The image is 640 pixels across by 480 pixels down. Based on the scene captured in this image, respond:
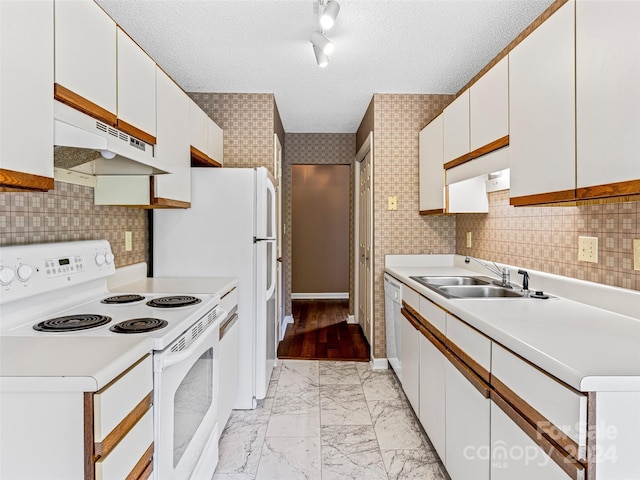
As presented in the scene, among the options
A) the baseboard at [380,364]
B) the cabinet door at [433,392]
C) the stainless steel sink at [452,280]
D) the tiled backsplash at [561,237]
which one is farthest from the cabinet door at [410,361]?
the tiled backsplash at [561,237]

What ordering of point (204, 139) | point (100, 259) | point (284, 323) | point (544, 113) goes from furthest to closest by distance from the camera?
point (284, 323)
point (204, 139)
point (100, 259)
point (544, 113)

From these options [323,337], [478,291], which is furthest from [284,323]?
[478,291]

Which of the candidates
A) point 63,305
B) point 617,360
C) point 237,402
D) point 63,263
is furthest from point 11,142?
point 237,402

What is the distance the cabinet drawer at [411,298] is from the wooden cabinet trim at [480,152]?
836 mm

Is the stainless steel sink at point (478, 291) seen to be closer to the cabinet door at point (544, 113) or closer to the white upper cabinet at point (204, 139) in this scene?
the cabinet door at point (544, 113)

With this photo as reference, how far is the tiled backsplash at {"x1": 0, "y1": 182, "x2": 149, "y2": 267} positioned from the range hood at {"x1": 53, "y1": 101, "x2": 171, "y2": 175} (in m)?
0.15

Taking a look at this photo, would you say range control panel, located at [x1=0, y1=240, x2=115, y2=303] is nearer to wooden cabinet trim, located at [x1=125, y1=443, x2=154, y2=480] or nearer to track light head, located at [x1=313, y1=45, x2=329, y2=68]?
wooden cabinet trim, located at [x1=125, y1=443, x2=154, y2=480]

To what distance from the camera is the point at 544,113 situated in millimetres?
1477

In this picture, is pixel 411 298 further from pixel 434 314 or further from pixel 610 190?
pixel 610 190

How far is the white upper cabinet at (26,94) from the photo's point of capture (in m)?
0.98

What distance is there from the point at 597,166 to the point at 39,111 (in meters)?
1.71

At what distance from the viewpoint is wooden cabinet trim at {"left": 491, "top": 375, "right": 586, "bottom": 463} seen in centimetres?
93

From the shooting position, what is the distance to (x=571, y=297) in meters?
1.72

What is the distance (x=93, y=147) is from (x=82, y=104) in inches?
9.0
